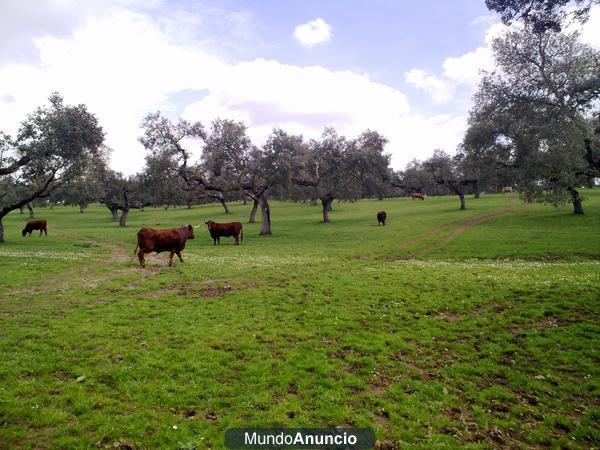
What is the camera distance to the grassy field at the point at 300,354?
25.4 feet

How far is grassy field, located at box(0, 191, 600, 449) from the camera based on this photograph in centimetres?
773

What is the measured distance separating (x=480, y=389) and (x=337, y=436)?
4321 millimetres

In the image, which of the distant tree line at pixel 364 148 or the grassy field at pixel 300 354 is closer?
the grassy field at pixel 300 354

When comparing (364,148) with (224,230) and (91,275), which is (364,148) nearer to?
(224,230)

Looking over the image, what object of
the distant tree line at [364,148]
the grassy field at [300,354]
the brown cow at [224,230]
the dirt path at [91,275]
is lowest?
the grassy field at [300,354]

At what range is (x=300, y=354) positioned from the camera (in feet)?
36.1

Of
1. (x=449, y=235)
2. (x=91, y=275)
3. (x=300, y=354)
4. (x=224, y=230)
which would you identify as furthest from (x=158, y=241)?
(x=449, y=235)

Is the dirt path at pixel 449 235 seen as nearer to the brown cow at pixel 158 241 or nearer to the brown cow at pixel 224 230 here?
the brown cow at pixel 158 241

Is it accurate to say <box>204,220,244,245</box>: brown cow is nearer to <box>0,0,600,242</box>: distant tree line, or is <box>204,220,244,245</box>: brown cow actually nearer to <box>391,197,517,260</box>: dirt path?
<box>0,0,600,242</box>: distant tree line

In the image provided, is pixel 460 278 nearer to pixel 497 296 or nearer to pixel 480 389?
pixel 497 296

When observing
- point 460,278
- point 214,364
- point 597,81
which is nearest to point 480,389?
point 214,364

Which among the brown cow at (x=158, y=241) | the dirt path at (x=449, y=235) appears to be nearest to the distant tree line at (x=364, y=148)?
the dirt path at (x=449, y=235)

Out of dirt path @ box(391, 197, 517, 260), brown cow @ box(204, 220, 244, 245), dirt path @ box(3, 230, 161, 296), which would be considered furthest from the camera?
brown cow @ box(204, 220, 244, 245)

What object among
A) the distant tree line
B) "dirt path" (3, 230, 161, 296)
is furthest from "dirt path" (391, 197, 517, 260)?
"dirt path" (3, 230, 161, 296)
